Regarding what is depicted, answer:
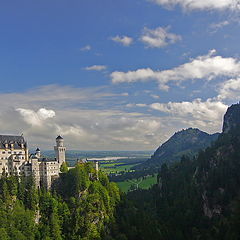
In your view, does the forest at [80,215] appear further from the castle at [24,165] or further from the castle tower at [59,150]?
the castle at [24,165]

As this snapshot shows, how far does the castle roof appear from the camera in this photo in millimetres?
141500

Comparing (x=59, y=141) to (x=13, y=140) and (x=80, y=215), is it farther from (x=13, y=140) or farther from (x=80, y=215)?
(x=80, y=215)

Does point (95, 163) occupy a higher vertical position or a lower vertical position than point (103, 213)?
higher

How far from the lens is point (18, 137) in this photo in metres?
149

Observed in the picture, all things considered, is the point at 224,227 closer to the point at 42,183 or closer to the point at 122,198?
the point at 122,198

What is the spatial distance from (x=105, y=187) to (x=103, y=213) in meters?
18.1

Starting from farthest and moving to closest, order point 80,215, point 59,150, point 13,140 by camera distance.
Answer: point 59,150
point 13,140
point 80,215

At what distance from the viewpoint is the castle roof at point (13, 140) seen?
141500 mm

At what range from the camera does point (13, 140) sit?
479ft

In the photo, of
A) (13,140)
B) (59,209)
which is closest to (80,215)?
(59,209)

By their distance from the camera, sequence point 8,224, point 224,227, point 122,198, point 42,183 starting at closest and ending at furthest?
point 8,224 → point 42,183 → point 224,227 → point 122,198

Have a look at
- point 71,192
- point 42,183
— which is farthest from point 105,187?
point 42,183

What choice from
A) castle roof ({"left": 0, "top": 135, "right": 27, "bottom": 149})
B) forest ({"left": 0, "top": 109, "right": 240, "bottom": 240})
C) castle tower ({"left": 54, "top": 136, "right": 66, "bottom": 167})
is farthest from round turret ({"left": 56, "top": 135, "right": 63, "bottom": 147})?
castle roof ({"left": 0, "top": 135, "right": 27, "bottom": 149})

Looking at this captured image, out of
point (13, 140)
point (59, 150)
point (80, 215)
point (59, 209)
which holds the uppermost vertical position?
point (13, 140)
